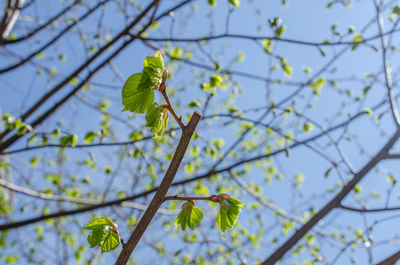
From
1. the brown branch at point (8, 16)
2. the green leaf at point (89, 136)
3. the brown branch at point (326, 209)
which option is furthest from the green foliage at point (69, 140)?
the brown branch at point (326, 209)

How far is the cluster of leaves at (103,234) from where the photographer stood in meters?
0.99

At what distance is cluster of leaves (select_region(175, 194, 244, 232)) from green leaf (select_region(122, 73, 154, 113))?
1.04ft

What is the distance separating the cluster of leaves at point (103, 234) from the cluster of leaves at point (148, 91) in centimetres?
31

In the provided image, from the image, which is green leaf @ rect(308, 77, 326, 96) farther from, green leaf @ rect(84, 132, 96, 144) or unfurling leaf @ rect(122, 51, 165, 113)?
unfurling leaf @ rect(122, 51, 165, 113)

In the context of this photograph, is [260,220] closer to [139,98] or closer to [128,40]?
[128,40]

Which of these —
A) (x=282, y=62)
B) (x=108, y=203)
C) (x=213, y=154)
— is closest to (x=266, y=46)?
(x=282, y=62)

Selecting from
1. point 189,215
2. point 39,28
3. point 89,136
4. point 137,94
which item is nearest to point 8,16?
point 39,28

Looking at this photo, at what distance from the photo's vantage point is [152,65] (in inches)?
35.8

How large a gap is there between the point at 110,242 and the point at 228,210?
1.17ft

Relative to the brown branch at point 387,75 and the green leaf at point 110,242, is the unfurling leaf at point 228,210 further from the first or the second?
the brown branch at point 387,75

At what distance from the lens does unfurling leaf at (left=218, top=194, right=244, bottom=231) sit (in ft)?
3.26

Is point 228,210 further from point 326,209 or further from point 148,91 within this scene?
point 326,209

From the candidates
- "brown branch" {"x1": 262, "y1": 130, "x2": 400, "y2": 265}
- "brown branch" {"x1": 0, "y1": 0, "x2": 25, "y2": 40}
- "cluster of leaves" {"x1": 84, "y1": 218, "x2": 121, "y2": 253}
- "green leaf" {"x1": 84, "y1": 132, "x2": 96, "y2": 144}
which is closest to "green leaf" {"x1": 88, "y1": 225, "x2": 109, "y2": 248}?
"cluster of leaves" {"x1": 84, "y1": 218, "x2": 121, "y2": 253}

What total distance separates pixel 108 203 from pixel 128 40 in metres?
1.67
